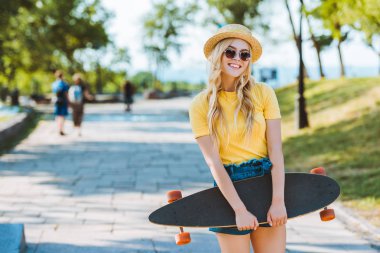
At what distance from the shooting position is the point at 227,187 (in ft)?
8.48

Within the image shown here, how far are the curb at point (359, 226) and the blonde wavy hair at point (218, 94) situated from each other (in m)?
3.09

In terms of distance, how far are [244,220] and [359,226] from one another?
3.73 meters

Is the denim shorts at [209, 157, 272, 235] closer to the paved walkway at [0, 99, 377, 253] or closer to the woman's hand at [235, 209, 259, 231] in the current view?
the woman's hand at [235, 209, 259, 231]

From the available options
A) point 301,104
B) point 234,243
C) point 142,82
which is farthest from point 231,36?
point 142,82

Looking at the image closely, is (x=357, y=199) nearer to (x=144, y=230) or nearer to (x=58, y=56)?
(x=144, y=230)

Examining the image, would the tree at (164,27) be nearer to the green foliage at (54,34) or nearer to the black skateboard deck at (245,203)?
the green foliage at (54,34)

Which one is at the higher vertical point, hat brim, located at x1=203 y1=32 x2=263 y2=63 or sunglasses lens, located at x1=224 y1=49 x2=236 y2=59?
hat brim, located at x1=203 y1=32 x2=263 y2=63

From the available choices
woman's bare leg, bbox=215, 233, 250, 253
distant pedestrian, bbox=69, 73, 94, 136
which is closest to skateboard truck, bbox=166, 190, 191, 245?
woman's bare leg, bbox=215, 233, 250, 253

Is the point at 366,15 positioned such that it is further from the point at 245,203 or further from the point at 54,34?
the point at 54,34

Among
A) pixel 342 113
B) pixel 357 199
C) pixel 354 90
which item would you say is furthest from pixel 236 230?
pixel 354 90

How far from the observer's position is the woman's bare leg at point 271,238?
271cm

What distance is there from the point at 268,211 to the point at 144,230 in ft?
10.8

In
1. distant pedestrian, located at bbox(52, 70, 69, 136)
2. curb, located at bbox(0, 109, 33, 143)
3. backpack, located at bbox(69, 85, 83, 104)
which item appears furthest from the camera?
backpack, located at bbox(69, 85, 83, 104)

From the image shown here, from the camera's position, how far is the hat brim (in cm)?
270
